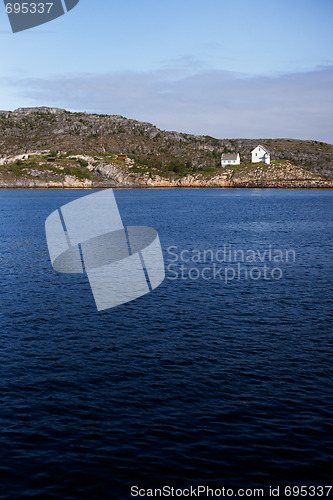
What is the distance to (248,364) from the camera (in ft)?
90.6

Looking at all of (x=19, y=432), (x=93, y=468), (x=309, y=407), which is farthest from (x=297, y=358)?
(x=19, y=432)

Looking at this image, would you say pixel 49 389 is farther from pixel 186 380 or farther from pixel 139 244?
pixel 139 244

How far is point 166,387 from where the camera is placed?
982 inches

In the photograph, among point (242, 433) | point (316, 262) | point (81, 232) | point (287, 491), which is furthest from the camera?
point (81, 232)

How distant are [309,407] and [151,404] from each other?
26.9ft

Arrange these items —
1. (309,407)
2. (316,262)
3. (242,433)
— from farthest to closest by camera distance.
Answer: (316,262), (309,407), (242,433)

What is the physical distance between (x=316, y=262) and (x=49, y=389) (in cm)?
4205

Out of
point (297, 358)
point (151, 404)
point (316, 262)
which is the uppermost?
point (151, 404)

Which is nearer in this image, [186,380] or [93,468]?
[93,468]

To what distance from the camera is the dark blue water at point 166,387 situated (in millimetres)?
18234

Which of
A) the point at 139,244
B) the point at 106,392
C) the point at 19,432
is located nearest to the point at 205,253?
the point at 139,244

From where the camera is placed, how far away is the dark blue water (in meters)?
18.2

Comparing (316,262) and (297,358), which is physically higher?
(297,358)

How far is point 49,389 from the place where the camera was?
81.3 ft
